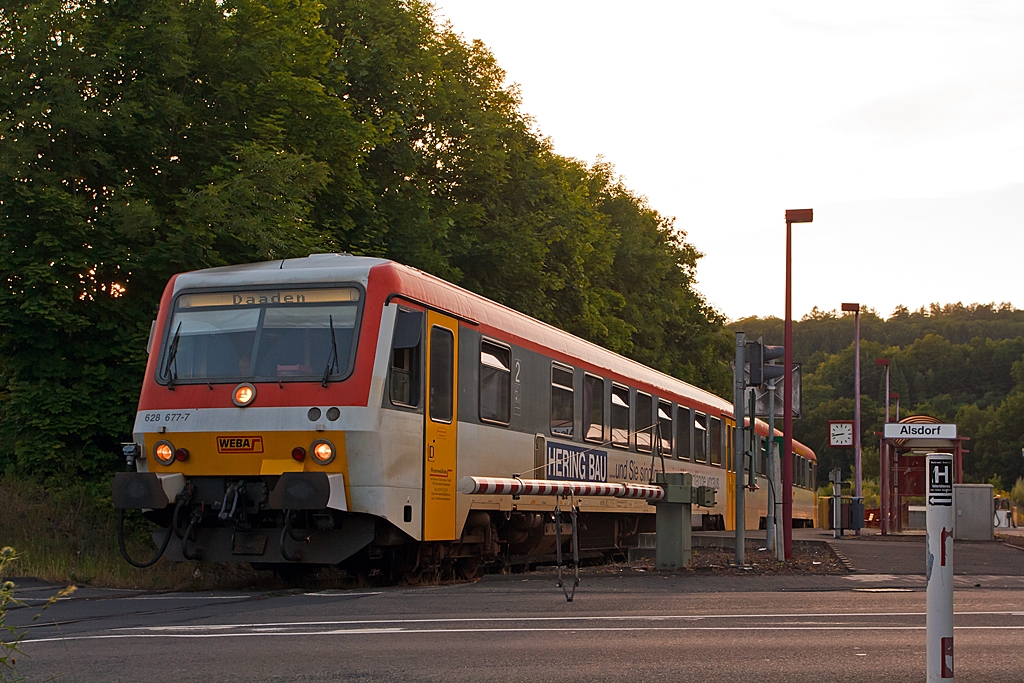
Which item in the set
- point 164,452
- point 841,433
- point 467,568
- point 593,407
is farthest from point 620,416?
point 841,433

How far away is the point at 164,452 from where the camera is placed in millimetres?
14227

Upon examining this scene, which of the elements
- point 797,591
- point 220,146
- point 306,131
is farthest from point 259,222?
point 797,591

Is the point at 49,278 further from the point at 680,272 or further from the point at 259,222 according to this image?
the point at 680,272

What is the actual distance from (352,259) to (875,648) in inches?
308

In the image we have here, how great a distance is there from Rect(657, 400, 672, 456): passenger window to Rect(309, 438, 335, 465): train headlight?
1134 cm

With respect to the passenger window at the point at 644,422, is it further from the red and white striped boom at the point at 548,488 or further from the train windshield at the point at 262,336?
the train windshield at the point at 262,336

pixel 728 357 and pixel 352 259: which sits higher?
pixel 728 357

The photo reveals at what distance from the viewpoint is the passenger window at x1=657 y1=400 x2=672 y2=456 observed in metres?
24.1

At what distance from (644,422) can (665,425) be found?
61.0 inches

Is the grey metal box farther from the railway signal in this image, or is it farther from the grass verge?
the grass verge

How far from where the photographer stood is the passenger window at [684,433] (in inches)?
1003

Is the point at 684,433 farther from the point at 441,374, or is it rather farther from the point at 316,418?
the point at 316,418

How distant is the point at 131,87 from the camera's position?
21.0 meters

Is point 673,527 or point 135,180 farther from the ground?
point 135,180
